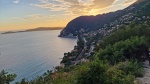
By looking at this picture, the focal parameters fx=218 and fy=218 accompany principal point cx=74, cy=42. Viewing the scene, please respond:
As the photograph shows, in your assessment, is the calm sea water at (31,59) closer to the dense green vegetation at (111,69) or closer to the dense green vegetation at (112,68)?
the dense green vegetation at (111,69)

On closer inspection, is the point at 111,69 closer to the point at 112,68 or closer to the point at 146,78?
the point at 112,68

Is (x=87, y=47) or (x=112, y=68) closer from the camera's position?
(x=112, y=68)

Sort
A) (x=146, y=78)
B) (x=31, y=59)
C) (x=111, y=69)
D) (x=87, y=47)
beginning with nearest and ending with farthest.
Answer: (x=111, y=69)
(x=146, y=78)
(x=31, y=59)
(x=87, y=47)

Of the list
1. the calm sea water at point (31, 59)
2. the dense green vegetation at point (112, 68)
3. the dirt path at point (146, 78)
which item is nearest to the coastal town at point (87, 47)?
the calm sea water at point (31, 59)

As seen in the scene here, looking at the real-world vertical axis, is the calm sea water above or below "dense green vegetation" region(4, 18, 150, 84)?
below

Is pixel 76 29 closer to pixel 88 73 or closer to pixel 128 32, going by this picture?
pixel 128 32

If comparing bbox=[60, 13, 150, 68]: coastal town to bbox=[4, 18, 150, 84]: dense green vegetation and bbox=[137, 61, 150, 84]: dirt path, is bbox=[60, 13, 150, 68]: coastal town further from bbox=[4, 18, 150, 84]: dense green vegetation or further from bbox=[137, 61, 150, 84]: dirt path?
bbox=[137, 61, 150, 84]: dirt path

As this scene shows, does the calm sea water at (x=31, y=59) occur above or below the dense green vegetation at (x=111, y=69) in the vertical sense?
below

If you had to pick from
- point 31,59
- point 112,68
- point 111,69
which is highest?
point 111,69

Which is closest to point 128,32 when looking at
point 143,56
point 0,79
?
point 143,56

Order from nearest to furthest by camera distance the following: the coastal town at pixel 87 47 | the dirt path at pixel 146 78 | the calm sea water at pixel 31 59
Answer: the dirt path at pixel 146 78 < the calm sea water at pixel 31 59 < the coastal town at pixel 87 47

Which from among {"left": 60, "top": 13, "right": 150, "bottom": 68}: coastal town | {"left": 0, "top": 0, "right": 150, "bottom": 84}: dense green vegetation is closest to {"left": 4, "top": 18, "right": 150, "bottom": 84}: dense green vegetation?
{"left": 0, "top": 0, "right": 150, "bottom": 84}: dense green vegetation

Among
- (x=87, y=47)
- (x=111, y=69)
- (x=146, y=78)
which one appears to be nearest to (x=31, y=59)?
(x=87, y=47)
